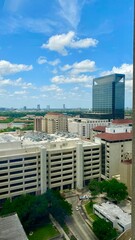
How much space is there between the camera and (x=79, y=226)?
29578 millimetres

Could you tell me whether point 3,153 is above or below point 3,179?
above

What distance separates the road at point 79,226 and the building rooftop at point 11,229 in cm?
851

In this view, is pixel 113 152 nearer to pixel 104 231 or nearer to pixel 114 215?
pixel 114 215

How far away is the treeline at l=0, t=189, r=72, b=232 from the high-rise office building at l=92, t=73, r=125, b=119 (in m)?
83.6

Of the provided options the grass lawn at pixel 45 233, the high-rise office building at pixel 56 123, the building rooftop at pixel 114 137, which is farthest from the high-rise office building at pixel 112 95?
the grass lawn at pixel 45 233

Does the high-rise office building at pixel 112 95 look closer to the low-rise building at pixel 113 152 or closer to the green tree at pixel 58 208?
the low-rise building at pixel 113 152

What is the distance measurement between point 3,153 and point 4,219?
602 inches

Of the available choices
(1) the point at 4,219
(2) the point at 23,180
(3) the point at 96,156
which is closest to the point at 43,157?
(2) the point at 23,180

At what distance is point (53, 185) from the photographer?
135 feet

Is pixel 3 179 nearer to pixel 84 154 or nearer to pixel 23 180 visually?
pixel 23 180

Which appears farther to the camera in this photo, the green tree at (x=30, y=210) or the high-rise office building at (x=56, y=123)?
the high-rise office building at (x=56, y=123)

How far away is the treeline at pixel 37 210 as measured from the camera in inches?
1128

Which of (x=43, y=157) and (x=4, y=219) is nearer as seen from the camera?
(x=4, y=219)

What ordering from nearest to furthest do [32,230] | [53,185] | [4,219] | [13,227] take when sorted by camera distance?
[13,227] < [4,219] < [32,230] < [53,185]
